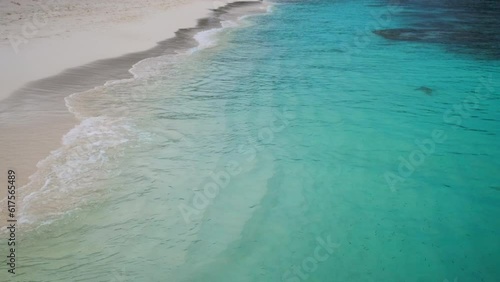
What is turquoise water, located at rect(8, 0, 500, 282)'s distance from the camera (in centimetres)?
638

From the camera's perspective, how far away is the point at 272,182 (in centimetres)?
861

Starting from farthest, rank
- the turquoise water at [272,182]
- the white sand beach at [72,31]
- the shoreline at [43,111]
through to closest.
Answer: the white sand beach at [72,31] → the shoreline at [43,111] → the turquoise water at [272,182]

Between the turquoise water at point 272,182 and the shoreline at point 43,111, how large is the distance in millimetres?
461

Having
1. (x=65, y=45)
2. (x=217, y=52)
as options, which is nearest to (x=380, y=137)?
(x=217, y=52)

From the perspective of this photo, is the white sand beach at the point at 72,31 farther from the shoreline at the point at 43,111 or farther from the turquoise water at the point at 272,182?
the turquoise water at the point at 272,182

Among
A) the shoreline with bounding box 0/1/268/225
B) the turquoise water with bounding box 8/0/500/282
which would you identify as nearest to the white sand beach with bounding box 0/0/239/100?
the shoreline with bounding box 0/1/268/225

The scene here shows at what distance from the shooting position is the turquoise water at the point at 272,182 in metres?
6.38

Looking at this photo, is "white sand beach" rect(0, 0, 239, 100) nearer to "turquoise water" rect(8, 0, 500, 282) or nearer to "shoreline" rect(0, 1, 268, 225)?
"shoreline" rect(0, 1, 268, 225)

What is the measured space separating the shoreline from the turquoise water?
0.46 metres

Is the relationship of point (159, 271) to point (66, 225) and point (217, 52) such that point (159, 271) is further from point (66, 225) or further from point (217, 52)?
point (217, 52)

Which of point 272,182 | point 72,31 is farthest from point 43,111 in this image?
point 72,31

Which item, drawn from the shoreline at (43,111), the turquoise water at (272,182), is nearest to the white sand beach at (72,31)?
the shoreline at (43,111)

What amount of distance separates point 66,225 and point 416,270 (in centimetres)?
638

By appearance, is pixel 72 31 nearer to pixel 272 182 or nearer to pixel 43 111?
pixel 43 111
